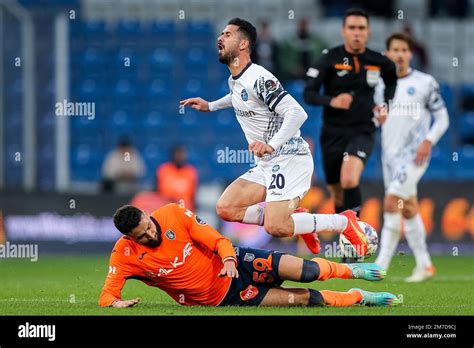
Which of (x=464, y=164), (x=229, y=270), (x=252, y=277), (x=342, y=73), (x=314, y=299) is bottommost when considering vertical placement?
(x=314, y=299)

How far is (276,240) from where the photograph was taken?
17.6m

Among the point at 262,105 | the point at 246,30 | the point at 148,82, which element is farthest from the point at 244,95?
the point at 148,82

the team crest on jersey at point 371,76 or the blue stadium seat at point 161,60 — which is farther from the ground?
the blue stadium seat at point 161,60

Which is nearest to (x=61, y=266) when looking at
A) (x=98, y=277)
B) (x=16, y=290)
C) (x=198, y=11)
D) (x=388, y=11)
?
(x=98, y=277)

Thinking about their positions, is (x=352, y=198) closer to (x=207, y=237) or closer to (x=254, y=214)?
(x=254, y=214)

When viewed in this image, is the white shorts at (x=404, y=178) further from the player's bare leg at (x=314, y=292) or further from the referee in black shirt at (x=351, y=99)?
the player's bare leg at (x=314, y=292)

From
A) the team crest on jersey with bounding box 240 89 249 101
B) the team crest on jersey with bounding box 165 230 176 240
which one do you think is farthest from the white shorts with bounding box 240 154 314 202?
the team crest on jersey with bounding box 165 230 176 240

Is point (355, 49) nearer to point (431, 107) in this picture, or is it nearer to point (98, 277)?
point (431, 107)

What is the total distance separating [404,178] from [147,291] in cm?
332

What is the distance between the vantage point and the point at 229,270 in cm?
826

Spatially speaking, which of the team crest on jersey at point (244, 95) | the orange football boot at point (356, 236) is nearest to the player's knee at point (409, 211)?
the orange football boot at point (356, 236)

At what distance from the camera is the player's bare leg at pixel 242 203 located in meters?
→ 9.97

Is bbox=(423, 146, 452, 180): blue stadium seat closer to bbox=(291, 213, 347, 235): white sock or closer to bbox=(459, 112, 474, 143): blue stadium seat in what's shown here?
bbox=(459, 112, 474, 143): blue stadium seat

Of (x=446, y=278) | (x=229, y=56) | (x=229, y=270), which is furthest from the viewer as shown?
Answer: (x=446, y=278)
